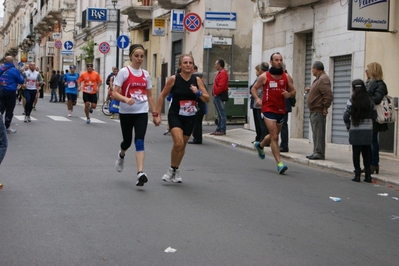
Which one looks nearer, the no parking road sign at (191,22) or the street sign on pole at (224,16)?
the street sign on pole at (224,16)

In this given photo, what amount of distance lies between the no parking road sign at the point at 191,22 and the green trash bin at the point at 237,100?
6.64 feet

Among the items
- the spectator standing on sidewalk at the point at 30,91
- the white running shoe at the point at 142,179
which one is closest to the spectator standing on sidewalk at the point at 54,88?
the spectator standing on sidewalk at the point at 30,91

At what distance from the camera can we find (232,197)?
900cm

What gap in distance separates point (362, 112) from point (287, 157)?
3.50 m

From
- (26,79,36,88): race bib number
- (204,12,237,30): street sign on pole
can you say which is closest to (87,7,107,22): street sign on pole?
(204,12,237,30): street sign on pole

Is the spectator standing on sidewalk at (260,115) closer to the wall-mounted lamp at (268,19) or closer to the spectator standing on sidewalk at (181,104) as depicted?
the wall-mounted lamp at (268,19)

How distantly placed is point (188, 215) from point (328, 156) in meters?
7.51

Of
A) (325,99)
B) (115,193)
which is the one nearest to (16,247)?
(115,193)

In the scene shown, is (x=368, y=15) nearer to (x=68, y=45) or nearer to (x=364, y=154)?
(x=364, y=154)

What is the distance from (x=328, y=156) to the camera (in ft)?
48.1

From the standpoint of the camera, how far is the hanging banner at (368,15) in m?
14.2

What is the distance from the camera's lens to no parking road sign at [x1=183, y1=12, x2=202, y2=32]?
23.2 m

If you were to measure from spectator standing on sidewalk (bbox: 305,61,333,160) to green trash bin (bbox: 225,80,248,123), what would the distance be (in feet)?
31.9

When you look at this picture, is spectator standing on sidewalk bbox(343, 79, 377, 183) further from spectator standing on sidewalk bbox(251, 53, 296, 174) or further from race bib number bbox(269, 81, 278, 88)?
race bib number bbox(269, 81, 278, 88)
